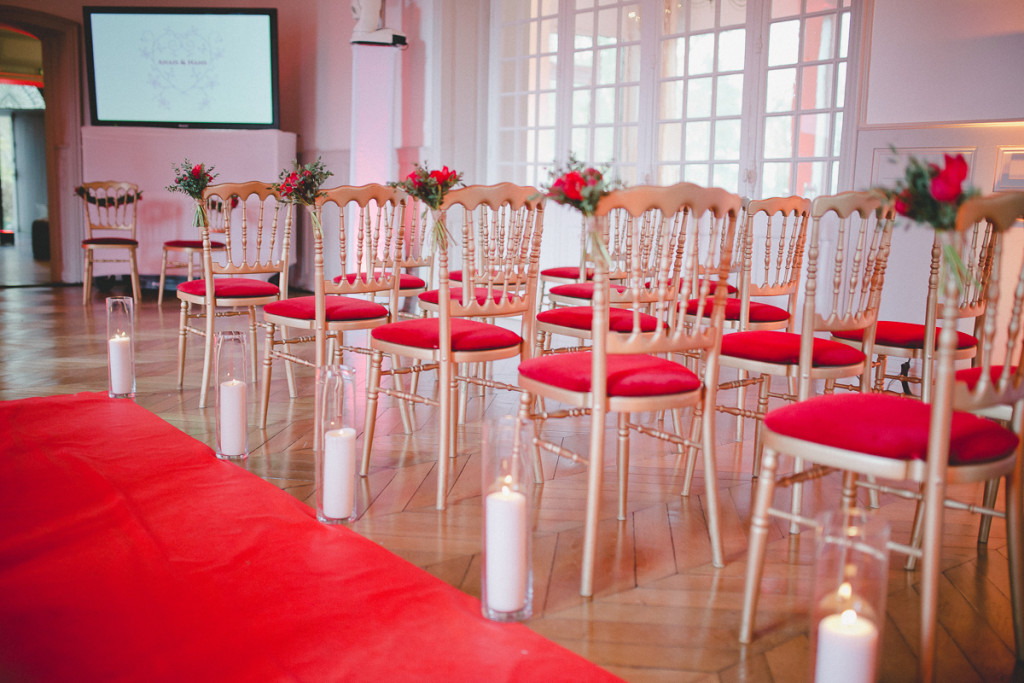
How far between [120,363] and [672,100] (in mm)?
3911

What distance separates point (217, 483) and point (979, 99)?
4.09m

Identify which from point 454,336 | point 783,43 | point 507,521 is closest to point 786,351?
point 454,336

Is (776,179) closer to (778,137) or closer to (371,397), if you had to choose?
(778,137)

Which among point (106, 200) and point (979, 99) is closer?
point (979, 99)

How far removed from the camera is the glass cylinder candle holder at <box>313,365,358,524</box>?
240 centimetres

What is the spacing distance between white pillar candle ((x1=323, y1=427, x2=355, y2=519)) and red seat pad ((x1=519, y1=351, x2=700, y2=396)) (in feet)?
1.90

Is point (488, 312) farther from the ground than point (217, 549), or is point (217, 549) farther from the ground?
point (488, 312)

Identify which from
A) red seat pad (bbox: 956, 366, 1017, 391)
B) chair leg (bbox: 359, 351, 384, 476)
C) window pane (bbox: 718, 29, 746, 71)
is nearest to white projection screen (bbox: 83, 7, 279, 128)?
window pane (bbox: 718, 29, 746, 71)

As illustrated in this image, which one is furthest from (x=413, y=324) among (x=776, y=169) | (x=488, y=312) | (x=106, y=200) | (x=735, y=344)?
(x=106, y=200)

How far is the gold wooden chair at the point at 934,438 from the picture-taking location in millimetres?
1563

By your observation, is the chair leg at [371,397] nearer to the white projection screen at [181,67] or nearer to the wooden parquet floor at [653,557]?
the wooden parquet floor at [653,557]

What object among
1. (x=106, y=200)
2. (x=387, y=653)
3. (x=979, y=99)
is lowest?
(x=387, y=653)

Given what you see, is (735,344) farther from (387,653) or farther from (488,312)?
(387,653)

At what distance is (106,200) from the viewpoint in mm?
7293
